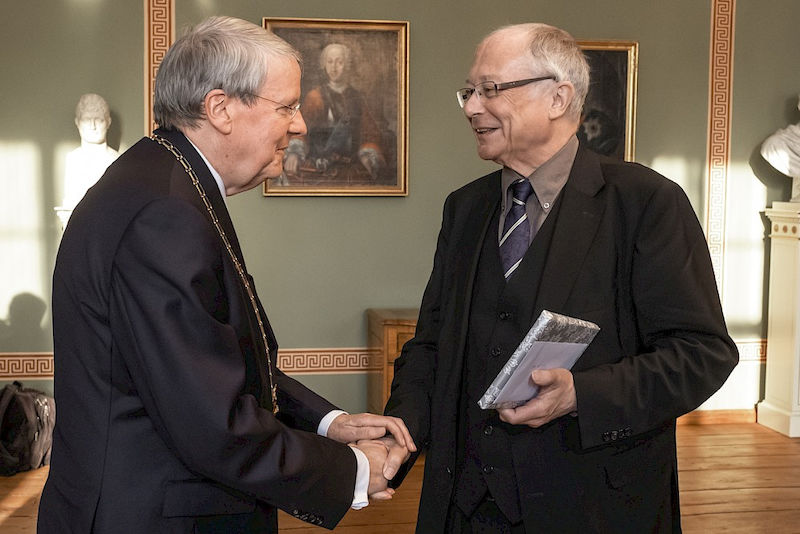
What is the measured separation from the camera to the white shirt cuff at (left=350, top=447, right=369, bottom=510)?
225 cm

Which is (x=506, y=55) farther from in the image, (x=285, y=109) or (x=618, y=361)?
(x=618, y=361)

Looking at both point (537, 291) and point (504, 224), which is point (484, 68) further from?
point (537, 291)

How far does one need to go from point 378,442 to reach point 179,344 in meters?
0.86

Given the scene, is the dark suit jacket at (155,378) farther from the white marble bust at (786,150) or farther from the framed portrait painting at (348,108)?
the white marble bust at (786,150)

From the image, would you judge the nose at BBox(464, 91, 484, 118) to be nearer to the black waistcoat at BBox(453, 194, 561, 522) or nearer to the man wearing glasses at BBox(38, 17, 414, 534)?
the black waistcoat at BBox(453, 194, 561, 522)

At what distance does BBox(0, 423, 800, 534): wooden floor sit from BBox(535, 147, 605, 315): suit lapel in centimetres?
291

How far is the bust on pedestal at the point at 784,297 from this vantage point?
6.71 metres

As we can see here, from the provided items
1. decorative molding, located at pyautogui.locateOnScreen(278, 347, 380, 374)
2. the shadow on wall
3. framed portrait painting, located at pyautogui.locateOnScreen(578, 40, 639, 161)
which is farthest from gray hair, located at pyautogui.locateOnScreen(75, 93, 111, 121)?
framed portrait painting, located at pyautogui.locateOnScreen(578, 40, 639, 161)

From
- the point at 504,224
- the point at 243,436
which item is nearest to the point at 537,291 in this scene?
the point at 504,224

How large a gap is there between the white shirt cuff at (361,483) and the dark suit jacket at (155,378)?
0.21m

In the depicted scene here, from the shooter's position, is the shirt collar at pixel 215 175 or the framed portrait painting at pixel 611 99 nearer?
the shirt collar at pixel 215 175

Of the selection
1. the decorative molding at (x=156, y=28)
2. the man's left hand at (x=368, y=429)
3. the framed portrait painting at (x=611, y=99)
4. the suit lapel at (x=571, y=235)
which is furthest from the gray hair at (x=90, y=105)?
the suit lapel at (x=571, y=235)

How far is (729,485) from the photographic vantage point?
18.7 feet

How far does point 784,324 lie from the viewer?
22.6 ft
